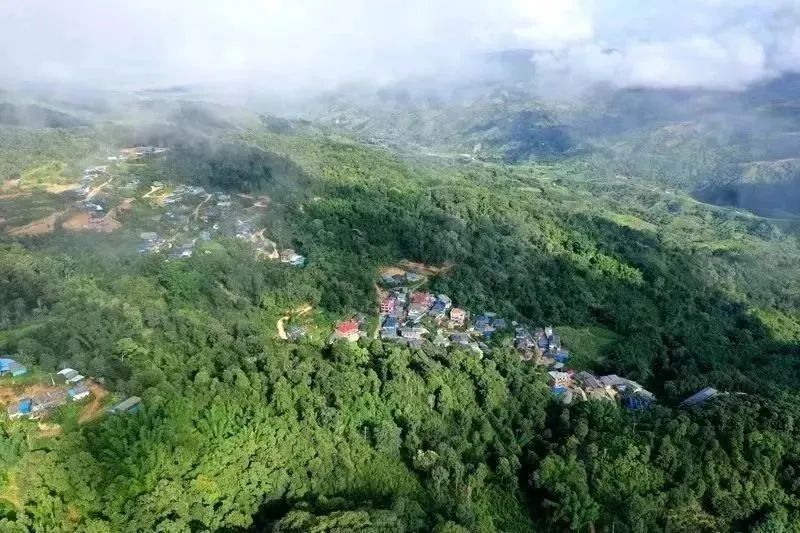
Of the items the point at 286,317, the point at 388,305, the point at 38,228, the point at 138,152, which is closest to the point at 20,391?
the point at 286,317

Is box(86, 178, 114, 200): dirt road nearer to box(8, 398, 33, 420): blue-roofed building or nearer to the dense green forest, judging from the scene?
the dense green forest

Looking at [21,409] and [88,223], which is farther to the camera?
[88,223]

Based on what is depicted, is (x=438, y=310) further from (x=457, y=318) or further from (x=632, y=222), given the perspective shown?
(x=632, y=222)

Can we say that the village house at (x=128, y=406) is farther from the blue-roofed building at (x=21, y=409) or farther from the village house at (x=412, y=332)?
the village house at (x=412, y=332)

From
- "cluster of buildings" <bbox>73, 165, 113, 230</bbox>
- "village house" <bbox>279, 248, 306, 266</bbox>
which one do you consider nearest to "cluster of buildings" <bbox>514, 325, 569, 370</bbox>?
"village house" <bbox>279, 248, 306, 266</bbox>

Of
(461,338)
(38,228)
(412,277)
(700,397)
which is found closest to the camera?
(700,397)

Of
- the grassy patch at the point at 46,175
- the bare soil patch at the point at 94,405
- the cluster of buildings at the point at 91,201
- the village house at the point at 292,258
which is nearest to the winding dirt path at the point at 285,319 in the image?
the village house at the point at 292,258

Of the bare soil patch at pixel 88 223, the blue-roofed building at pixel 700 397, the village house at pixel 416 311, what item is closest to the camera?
the blue-roofed building at pixel 700 397

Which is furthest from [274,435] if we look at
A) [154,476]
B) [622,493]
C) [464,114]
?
[464,114]
